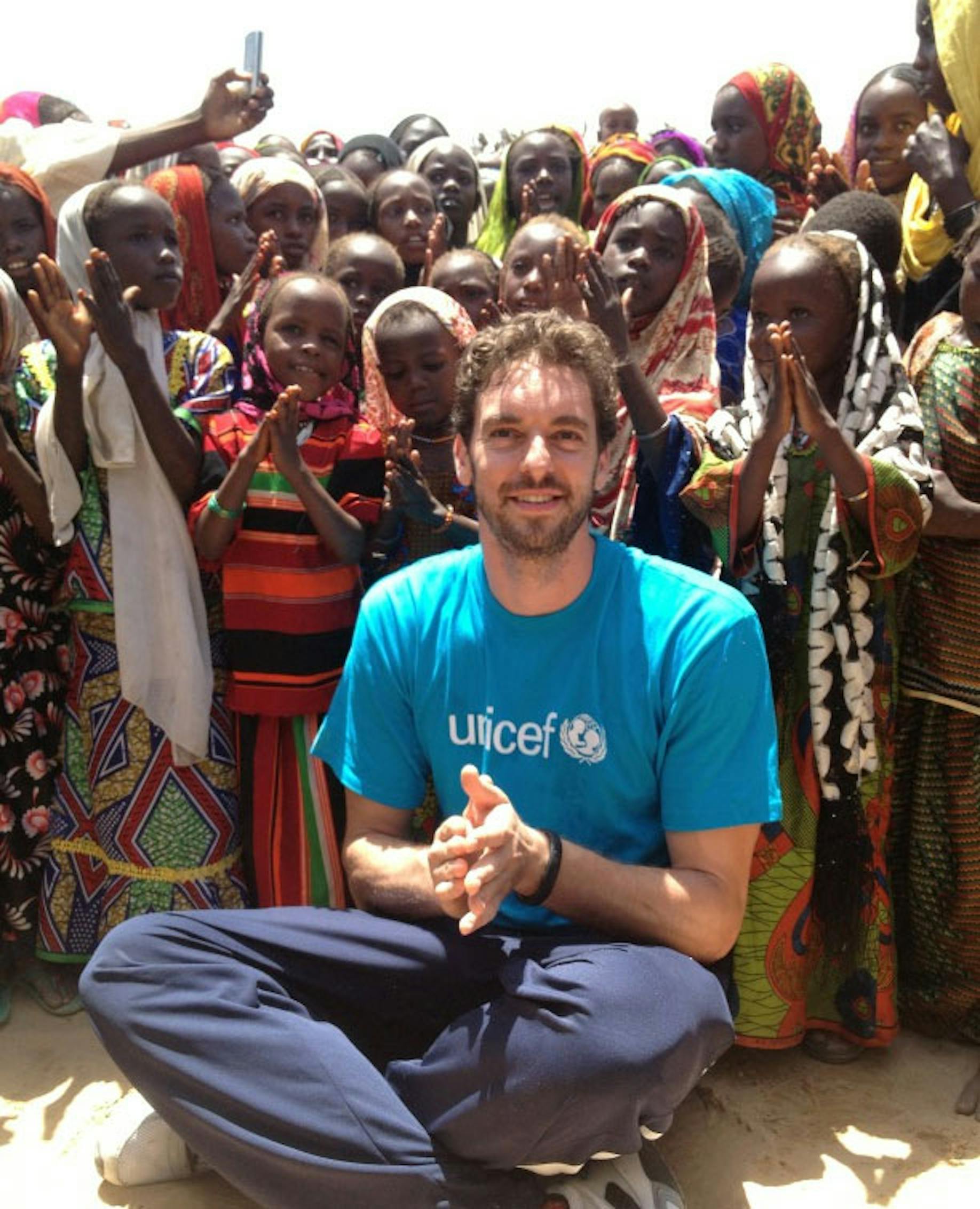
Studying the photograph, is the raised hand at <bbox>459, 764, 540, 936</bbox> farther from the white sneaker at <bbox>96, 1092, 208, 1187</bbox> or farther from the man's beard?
the white sneaker at <bbox>96, 1092, 208, 1187</bbox>

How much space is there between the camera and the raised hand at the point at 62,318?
9.94 feet

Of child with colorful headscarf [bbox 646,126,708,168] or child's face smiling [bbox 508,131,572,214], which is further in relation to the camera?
child with colorful headscarf [bbox 646,126,708,168]

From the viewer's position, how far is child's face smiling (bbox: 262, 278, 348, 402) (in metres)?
3.33

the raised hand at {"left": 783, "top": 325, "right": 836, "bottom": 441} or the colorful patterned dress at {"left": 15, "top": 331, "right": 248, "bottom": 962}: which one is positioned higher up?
the raised hand at {"left": 783, "top": 325, "right": 836, "bottom": 441}

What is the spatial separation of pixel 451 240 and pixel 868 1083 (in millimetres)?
4223

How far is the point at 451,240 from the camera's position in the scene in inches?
236

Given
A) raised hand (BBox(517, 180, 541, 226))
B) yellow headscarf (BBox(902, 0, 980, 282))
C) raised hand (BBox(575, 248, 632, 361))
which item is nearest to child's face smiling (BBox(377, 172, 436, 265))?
raised hand (BBox(517, 180, 541, 226))

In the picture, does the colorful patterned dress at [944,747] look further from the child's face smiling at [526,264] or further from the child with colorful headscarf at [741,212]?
the child with colorful headscarf at [741,212]

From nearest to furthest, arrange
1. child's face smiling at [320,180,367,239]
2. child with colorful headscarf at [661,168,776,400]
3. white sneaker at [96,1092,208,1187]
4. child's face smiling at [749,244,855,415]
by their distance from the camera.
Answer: white sneaker at [96,1092,208,1187], child's face smiling at [749,244,855,415], child with colorful headscarf at [661,168,776,400], child's face smiling at [320,180,367,239]

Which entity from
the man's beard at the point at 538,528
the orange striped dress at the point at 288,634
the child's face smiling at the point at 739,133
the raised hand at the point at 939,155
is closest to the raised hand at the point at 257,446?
the orange striped dress at the point at 288,634

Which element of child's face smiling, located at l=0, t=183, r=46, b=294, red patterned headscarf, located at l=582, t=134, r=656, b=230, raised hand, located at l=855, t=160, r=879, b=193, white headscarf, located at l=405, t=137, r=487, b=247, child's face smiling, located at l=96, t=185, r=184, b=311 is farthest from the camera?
white headscarf, located at l=405, t=137, r=487, b=247

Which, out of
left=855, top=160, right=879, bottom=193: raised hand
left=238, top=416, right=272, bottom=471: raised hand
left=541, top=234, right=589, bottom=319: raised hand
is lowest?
left=238, top=416, right=272, bottom=471: raised hand

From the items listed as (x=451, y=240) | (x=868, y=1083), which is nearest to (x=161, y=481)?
(x=868, y=1083)

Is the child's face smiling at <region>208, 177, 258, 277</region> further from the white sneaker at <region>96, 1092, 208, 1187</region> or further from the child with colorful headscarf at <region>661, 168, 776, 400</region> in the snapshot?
the white sneaker at <region>96, 1092, 208, 1187</region>
